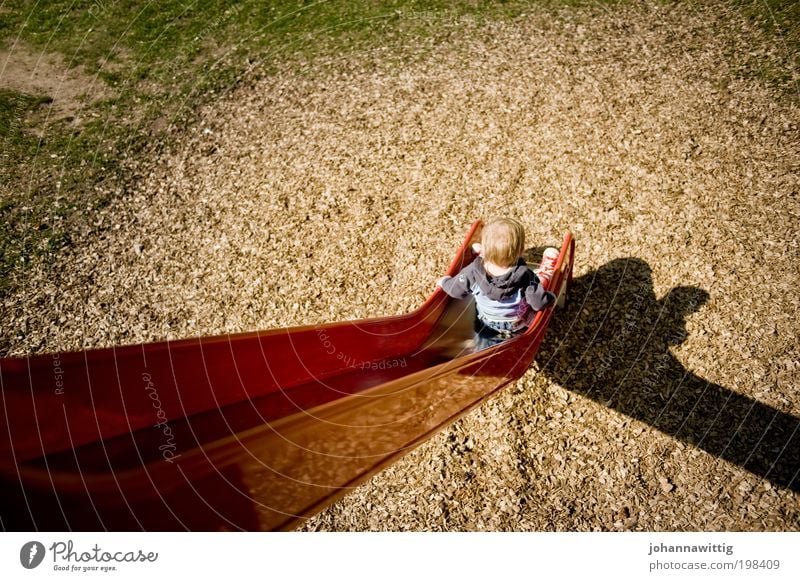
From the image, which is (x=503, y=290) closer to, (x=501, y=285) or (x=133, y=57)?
(x=501, y=285)

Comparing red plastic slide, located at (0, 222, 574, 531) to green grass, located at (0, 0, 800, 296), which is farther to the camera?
green grass, located at (0, 0, 800, 296)

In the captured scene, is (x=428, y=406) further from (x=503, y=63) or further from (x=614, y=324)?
(x=503, y=63)

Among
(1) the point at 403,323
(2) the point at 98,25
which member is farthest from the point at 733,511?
(2) the point at 98,25

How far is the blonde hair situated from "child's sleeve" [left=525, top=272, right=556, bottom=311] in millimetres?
184

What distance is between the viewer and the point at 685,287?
380cm

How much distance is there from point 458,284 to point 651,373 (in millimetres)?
1395

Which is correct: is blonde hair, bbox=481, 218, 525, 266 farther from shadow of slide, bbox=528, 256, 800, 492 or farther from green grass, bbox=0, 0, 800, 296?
green grass, bbox=0, 0, 800, 296
